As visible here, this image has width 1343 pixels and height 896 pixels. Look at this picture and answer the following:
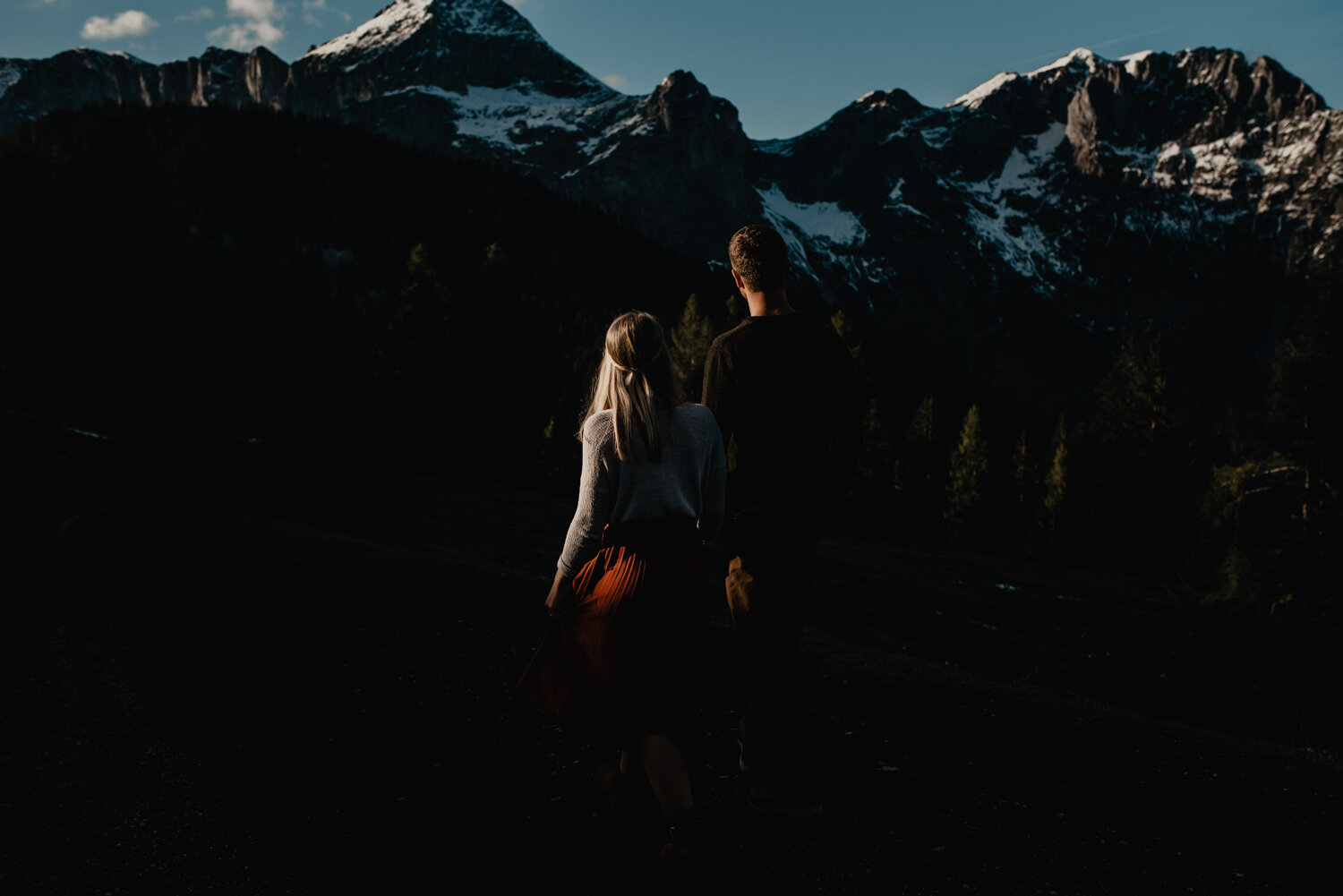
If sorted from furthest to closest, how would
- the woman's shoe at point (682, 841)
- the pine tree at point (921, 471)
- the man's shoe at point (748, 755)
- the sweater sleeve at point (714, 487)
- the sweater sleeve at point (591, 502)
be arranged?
the pine tree at point (921, 471)
the man's shoe at point (748, 755)
the sweater sleeve at point (714, 487)
the sweater sleeve at point (591, 502)
the woman's shoe at point (682, 841)

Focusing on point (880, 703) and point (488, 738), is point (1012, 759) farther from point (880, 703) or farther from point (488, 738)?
point (488, 738)

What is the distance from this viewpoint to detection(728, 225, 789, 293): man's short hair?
167 inches

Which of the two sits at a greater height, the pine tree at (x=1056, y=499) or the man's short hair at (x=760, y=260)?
the man's short hair at (x=760, y=260)

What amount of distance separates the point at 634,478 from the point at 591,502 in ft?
0.84

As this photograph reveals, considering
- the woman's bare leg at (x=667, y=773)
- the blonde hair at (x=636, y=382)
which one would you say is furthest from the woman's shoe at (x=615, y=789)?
the blonde hair at (x=636, y=382)

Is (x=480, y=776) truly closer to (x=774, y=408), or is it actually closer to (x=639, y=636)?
(x=639, y=636)

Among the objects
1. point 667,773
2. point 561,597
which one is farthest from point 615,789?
point 561,597

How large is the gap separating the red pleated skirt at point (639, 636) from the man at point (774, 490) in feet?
1.48

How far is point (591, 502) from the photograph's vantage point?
12.2 feet

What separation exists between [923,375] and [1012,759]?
516 feet

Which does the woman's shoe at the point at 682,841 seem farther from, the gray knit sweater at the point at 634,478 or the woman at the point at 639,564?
the gray knit sweater at the point at 634,478

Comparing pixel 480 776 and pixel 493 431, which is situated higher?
pixel 493 431

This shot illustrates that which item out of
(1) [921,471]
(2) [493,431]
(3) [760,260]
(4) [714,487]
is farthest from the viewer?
(1) [921,471]

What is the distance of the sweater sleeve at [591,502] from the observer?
3.68 m
